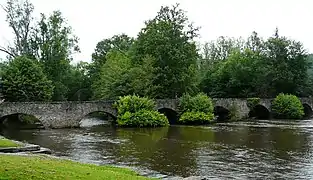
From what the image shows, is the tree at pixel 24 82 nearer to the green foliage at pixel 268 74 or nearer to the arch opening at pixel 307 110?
the green foliage at pixel 268 74

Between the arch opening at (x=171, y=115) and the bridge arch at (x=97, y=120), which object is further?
the arch opening at (x=171, y=115)

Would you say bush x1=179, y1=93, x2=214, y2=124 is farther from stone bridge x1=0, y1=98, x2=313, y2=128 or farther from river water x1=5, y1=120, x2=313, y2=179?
river water x1=5, y1=120, x2=313, y2=179

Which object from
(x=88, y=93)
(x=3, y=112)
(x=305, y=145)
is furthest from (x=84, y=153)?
(x=88, y=93)

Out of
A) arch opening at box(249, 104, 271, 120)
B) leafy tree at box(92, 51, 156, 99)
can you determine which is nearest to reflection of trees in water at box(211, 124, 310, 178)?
leafy tree at box(92, 51, 156, 99)

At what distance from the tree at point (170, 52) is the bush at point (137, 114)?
6.65m

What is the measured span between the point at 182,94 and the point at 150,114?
34.9 ft

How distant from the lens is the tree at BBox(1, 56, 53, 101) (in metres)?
50.6

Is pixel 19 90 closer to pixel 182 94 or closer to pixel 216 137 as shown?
pixel 182 94

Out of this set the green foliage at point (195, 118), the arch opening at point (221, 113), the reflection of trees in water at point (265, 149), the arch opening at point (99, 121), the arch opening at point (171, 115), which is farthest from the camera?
the arch opening at point (221, 113)

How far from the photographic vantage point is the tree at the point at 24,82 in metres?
50.6

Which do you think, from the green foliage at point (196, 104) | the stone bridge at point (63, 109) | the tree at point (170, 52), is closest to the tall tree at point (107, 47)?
the tree at point (170, 52)

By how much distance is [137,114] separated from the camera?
46.2m

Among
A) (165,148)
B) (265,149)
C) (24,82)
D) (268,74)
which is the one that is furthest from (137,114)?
(268,74)

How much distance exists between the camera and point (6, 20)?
56.2m
